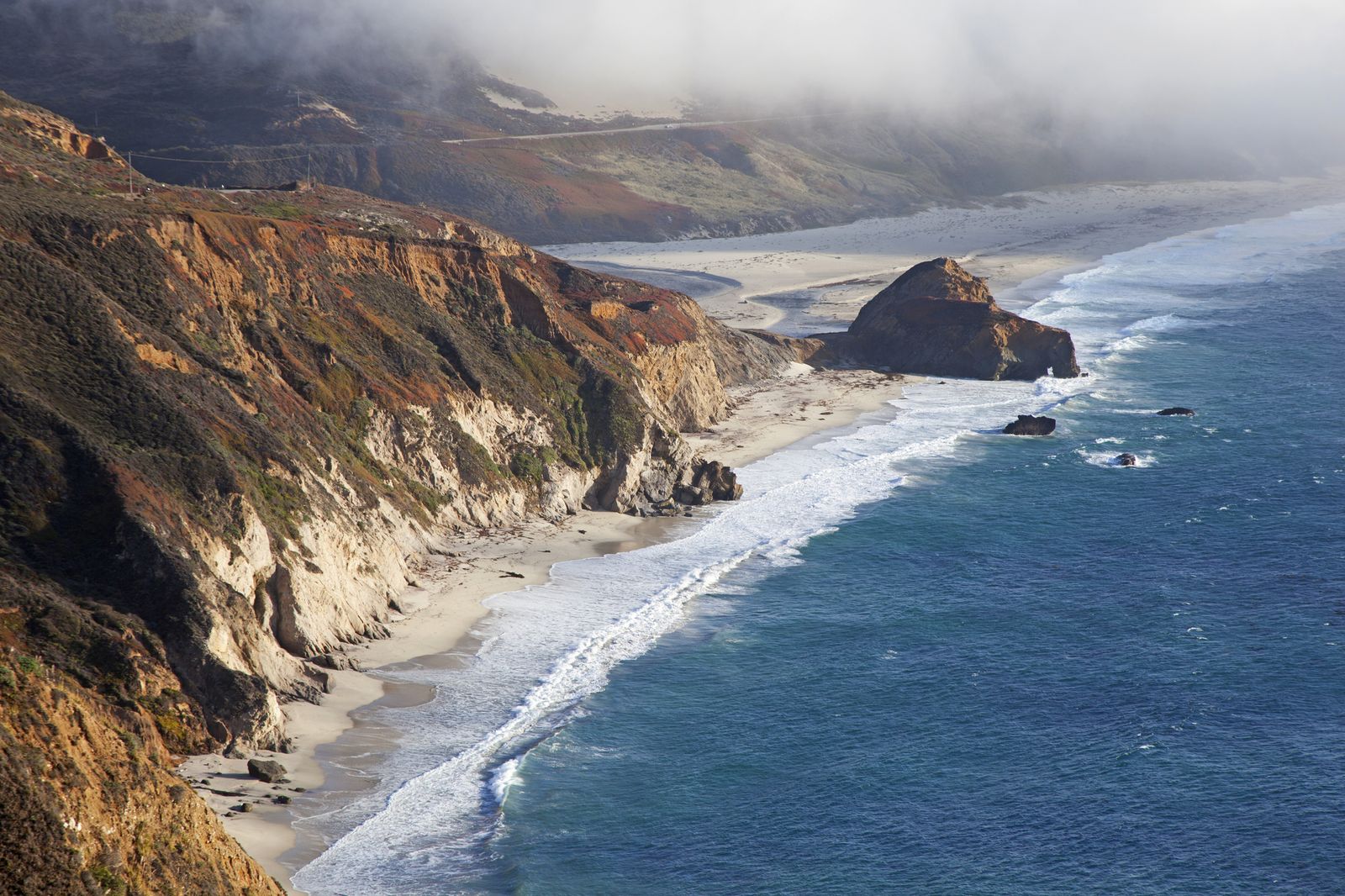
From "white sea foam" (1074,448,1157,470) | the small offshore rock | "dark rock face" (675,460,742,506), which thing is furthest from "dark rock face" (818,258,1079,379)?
the small offshore rock

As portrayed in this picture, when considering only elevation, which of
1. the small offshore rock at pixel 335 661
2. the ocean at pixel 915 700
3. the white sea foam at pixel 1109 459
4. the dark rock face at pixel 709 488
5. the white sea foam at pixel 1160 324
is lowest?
the ocean at pixel 915 700

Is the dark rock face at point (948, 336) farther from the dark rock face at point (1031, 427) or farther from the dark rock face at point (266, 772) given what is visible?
the dark rock face at point (266, 772)

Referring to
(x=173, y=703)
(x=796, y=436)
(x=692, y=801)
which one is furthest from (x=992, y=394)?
(x=173, y=703)

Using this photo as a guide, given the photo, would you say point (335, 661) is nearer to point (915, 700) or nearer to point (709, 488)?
point (915, 700)

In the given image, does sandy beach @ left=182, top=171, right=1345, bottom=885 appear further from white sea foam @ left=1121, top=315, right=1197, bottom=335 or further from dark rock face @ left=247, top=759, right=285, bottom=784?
white sea foam @ left=1121, top=315, right=1197, bottom=335

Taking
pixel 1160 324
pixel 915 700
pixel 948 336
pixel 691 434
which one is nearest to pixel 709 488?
pixel 691 434

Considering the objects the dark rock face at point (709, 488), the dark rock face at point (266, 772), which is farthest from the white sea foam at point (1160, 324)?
the dark rock face at point (266, 772)
